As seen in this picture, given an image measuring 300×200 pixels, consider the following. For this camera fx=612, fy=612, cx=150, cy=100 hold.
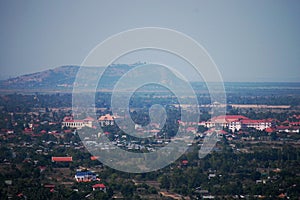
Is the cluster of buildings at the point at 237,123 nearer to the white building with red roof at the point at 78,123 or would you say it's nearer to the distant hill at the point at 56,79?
the white building with red roof at the point at 78,123

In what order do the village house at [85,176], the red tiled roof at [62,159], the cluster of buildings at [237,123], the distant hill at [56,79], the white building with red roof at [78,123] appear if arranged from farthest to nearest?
the distant hill at [56,79] < the white building with red roof at [78,123] < the cluster of buildings at [237,123] < the red tiled roof at [62,159] < the village house at [85,176]

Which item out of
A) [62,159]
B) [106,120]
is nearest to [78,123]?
[106,120]

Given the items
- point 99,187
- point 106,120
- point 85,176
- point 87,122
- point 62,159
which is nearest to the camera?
point 99,187

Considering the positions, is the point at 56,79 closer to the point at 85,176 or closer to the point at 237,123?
the point at 237,123

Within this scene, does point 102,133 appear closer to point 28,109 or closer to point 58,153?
point 58,153

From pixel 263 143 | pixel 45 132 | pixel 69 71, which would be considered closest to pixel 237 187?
pixel 263 143

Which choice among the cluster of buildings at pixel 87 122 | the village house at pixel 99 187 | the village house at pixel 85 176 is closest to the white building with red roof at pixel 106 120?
the cluster of buildings at pixel 87 122

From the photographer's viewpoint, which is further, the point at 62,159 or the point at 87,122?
the point at 87,122

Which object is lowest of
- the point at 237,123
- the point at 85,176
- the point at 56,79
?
the point at 85,176

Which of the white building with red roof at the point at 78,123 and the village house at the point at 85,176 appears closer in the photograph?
the village house at the point at 85,176

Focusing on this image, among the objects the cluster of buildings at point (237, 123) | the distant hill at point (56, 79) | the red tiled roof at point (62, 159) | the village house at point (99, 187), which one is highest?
the distant hill at point (56, 79)

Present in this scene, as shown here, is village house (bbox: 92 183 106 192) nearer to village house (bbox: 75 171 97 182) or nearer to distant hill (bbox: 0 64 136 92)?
village house (bbox: 75 171 97 182)

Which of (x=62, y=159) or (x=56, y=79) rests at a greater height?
(x=56, y=79)
